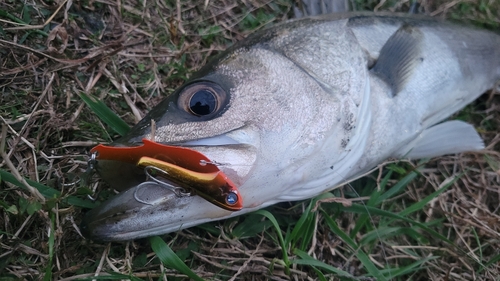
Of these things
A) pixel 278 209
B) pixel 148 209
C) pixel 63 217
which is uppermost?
Result: pixel 148 209

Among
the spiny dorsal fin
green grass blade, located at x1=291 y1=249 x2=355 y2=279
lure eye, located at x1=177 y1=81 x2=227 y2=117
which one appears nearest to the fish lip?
lure eye, located at x1=177 y1=81 x2=227 y2=117

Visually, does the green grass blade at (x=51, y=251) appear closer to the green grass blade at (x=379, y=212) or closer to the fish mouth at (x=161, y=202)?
the fish mouth at (x=161, y=202)

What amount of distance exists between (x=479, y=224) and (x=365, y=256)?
2.98 ft

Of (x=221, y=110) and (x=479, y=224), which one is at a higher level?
(x=221, y=110)

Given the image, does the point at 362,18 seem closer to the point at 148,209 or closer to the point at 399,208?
the point at 399,208

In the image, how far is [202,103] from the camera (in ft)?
6.15

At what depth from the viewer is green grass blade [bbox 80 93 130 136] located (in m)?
2.32

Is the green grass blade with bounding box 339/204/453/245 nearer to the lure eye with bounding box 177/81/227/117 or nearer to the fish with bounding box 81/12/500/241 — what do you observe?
the fish with bounding box 81/12/500/241

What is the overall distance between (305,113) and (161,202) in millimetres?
775

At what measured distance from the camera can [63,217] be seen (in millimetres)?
2078

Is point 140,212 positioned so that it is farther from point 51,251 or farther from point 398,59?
point 398,59

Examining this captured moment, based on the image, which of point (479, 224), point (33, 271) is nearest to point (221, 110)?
point (33, 271)

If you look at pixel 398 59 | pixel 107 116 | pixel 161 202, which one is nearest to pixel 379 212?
pixel 398 59

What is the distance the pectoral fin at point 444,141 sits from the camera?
8.68 ft
